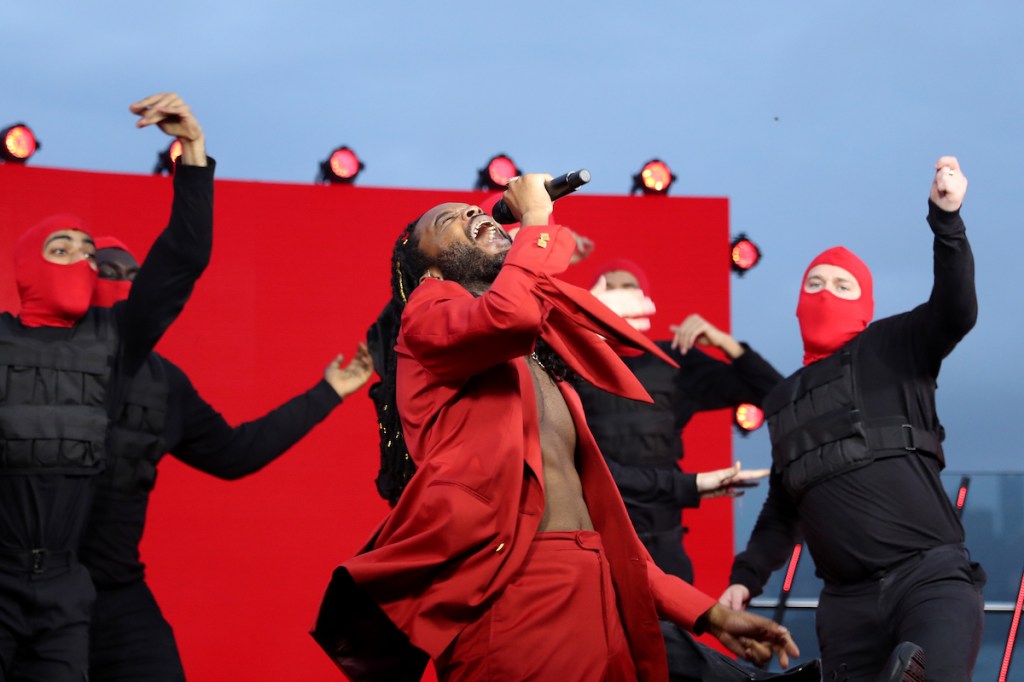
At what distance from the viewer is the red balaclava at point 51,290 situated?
4.39 meters

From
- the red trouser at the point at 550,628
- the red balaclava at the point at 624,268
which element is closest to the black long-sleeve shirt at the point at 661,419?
the red balaclava at the point at 624,268

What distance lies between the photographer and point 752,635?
290 centimetres

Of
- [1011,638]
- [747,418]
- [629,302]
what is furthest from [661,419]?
[1011,638]

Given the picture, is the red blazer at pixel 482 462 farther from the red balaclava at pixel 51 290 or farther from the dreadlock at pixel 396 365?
the red balaclava at pixel 51 290

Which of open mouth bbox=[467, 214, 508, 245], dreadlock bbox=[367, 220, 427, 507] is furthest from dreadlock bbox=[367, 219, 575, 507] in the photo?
open mouth bbox=[467, 214, 508, 245]

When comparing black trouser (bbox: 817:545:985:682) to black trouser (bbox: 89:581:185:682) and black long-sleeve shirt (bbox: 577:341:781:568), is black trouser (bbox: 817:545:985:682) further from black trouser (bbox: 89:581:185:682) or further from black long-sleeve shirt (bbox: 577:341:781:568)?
black trouser (bbox: 89:581:185:682)

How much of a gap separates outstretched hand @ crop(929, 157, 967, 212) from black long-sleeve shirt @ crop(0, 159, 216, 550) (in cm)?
218

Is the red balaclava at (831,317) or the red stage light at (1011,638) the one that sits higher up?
the red balaclava at (831,317)

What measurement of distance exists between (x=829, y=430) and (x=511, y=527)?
1956mm

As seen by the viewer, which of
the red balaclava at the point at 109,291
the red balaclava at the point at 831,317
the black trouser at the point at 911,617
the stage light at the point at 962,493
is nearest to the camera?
the black trouser at the point at 911,617

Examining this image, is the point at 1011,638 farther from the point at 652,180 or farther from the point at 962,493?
the point at 652,180

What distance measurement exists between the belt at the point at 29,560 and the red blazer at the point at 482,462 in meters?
1.58

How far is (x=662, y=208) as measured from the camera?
760cm

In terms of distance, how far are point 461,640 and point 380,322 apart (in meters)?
1.33
